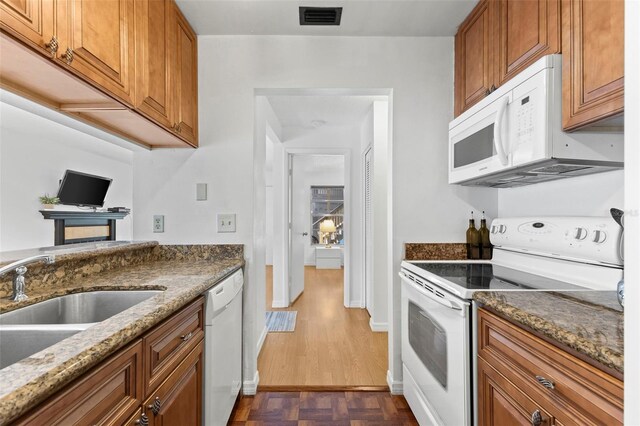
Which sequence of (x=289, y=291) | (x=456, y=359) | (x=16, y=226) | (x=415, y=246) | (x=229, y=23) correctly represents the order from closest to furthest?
(x=456, y=359)
(x=229, y=23)
(x=415, y=246)
(x=16, y=226)
(x=289, y=291)

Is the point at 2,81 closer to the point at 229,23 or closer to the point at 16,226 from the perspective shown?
the point at 229,23

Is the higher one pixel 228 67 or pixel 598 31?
pixel 228 67

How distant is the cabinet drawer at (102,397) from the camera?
0.62 m

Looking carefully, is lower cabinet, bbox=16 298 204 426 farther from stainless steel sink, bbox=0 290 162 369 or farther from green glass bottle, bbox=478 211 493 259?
green glass bottle, bbox=478 211 493 259

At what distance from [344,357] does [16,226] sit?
162 inches

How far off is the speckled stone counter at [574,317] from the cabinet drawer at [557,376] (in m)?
0.03

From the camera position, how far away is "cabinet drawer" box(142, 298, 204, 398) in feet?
3.26

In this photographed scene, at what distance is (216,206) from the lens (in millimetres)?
2197

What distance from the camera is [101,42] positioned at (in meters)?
1.20

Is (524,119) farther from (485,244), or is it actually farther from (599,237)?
(485,244)

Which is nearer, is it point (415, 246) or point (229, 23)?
point (229, 23)

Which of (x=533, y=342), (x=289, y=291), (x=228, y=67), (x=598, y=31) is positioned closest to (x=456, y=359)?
(x=533, y=342)

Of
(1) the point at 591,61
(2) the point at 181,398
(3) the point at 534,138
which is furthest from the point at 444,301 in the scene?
(2) the point at 181,398

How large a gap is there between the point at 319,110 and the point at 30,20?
2.84 metres
